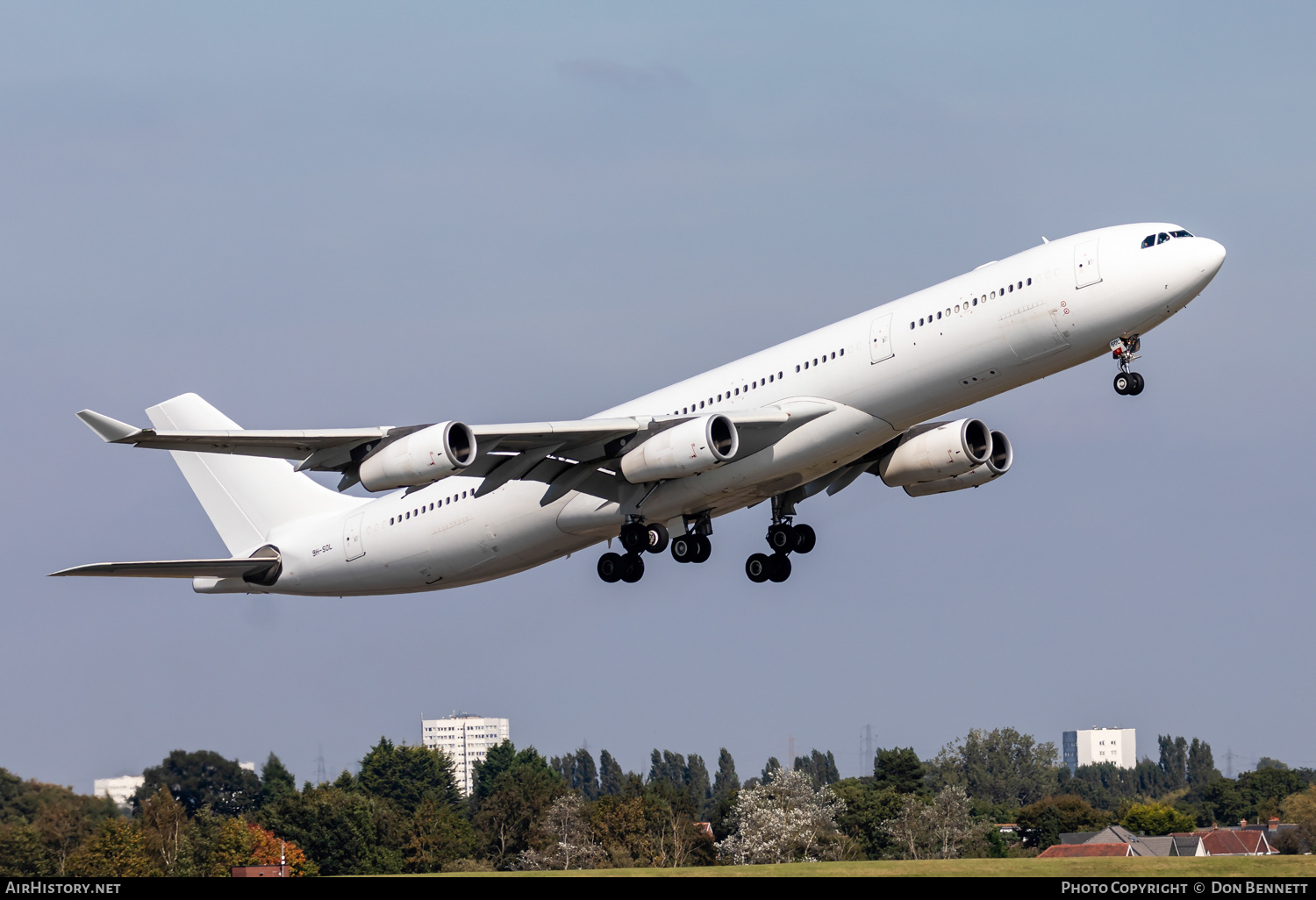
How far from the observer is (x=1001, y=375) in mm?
34688

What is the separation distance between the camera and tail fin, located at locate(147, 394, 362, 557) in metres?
47.7

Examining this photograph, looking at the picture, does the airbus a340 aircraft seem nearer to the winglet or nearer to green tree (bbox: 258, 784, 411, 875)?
the winglet

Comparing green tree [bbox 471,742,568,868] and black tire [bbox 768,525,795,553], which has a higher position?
black tire [bbox 768,525,795,553]

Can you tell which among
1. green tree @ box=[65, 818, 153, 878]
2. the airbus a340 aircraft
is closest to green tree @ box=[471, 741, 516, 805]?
green tree @ box=[65, 818, 153, 878]

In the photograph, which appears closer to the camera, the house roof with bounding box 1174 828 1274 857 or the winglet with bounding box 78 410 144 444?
the winglet with bounding box 78 410 144 444

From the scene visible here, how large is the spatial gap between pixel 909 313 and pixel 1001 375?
2.56 m

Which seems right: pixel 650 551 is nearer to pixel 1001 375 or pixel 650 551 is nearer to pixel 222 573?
pixel 1001 375

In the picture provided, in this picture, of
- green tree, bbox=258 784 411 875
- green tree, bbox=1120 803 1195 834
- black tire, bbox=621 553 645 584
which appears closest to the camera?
black tire, bbox=621 553 645 584

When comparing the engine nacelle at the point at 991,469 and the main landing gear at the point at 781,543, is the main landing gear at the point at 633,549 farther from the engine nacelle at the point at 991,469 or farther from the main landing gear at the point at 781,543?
the engine nacelle at the point at 991,469

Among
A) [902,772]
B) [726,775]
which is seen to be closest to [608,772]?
[726,775]

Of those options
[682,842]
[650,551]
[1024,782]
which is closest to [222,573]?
[650,551]

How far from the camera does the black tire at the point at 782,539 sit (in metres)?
43.6

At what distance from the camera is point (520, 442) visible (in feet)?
123

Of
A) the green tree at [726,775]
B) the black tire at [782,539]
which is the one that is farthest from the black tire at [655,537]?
the green tree at [726,775]
